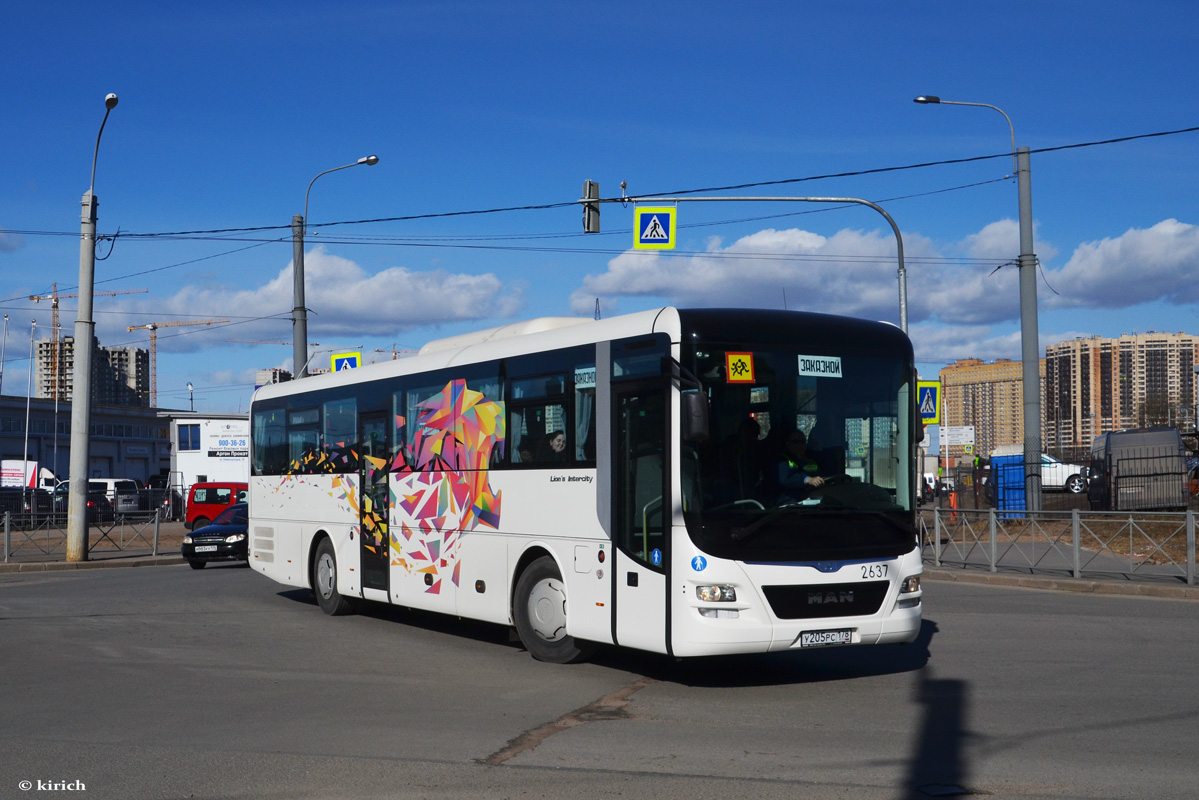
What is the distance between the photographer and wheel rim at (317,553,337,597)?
49.6 feet

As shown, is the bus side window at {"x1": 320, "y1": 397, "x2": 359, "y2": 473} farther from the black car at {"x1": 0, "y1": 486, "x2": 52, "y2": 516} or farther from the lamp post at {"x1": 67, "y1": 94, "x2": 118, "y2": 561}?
the black car at {"x1": 0, "y1": 486, "x2": 52, "y2": 516}

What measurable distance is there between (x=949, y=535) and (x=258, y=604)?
1255 cm

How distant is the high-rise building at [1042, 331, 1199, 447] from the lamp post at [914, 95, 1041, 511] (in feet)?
384

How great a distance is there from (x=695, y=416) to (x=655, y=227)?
1248 cm

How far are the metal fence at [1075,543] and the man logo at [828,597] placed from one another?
10248 millimetres

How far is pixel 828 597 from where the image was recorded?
9266 millimetres

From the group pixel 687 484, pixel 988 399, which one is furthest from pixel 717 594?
pixel 988 399

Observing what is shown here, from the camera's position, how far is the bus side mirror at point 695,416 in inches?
340

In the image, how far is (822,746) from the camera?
7.21m

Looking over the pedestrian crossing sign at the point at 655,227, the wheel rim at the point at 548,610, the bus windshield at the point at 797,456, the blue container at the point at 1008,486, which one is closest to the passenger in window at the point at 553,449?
the wheel rim at the point at 548,610

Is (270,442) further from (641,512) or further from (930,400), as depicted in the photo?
(930,400)

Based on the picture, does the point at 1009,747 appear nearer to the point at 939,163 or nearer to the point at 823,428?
the point at 823,428

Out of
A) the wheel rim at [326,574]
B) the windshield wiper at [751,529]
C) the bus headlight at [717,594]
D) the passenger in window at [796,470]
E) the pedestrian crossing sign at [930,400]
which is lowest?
the wheel rim at [326,574]

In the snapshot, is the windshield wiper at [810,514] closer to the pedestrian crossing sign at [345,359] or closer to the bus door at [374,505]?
the bus door at [374,505]
